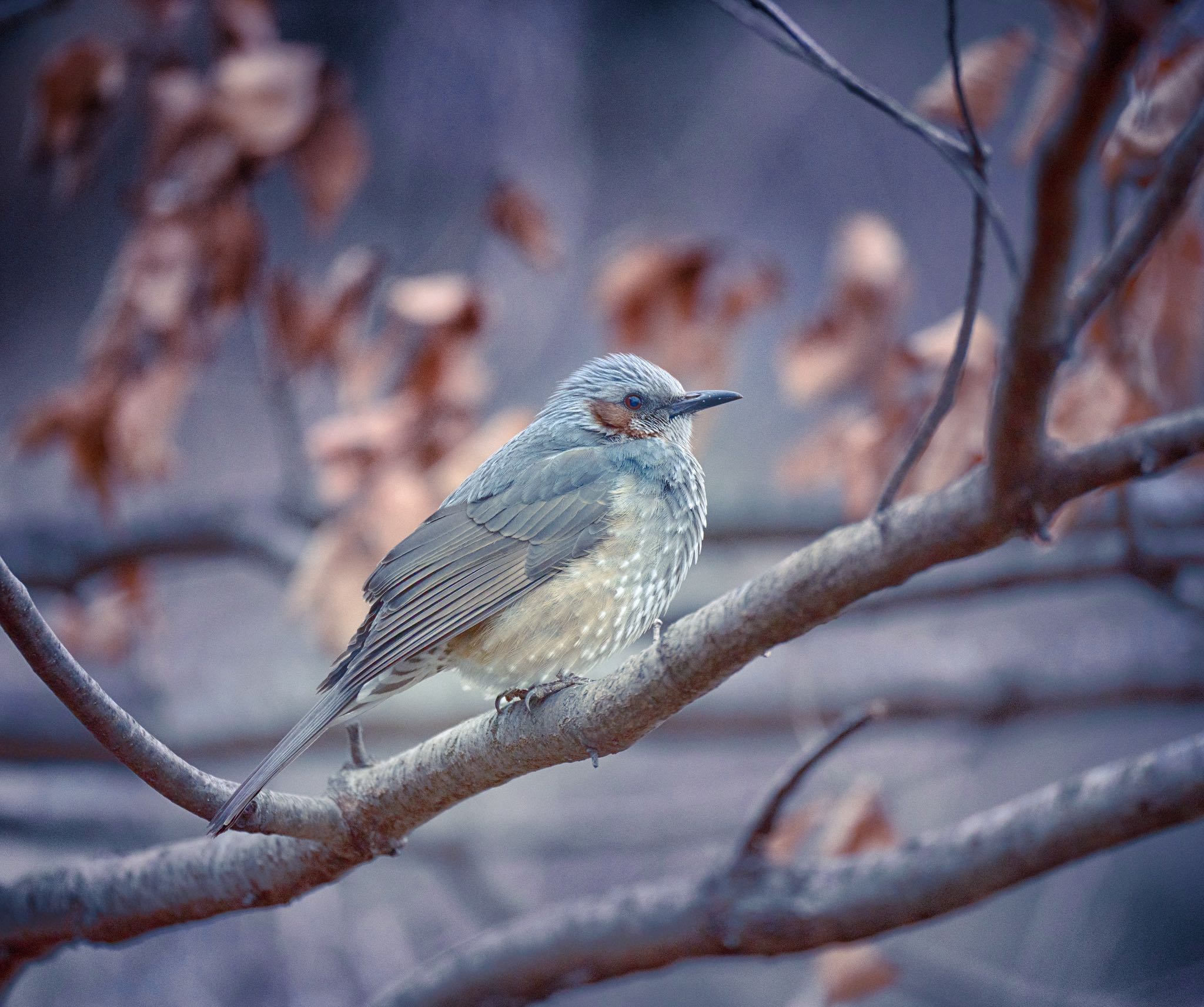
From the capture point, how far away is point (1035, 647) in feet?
16.1

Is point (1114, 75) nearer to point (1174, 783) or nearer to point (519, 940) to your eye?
point (1174, 783)

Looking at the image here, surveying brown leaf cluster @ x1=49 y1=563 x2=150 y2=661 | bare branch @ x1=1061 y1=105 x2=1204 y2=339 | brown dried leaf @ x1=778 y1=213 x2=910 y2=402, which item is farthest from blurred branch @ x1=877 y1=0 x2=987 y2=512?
brown leaf cluster @ x1=49 y1=563 x2=150 y2=661

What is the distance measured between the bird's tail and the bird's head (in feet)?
3.01

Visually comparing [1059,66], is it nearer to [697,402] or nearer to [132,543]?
[697,402]

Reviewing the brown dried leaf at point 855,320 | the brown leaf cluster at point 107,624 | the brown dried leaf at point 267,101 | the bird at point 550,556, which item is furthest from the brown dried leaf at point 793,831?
the brown leaf cluster at point 107,624

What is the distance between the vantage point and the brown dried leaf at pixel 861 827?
3.40 metres

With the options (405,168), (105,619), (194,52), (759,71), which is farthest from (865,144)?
(105,619)

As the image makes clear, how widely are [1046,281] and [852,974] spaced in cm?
265

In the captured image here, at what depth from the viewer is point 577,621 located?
2.24 meters

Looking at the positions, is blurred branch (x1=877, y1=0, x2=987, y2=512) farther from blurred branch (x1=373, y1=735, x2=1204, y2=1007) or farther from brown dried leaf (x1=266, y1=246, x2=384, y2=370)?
brown dried leaf (x1=266, y1=246, x2=384, y2=370)

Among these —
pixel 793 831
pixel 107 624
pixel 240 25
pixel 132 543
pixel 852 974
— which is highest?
pixel 240 25

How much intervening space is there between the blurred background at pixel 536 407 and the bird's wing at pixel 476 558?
2.61 ft

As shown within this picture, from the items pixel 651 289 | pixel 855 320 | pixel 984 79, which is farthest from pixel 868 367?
pixel 984 79

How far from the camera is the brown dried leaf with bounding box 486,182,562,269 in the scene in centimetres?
381
